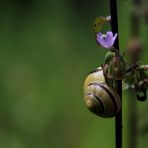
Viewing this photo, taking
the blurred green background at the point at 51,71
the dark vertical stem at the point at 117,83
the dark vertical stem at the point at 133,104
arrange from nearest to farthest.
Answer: the dark vertical stem at the point at 117,83 → the dark vertical stem at the point at 133,104 → the blurred green background at the point at 51,71

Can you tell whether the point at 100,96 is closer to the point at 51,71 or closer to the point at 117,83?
the point at 117,83

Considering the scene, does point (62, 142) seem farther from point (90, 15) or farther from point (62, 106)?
point (90, 15)

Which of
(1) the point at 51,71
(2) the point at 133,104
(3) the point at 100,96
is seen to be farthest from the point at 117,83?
(1) the point at 51,71

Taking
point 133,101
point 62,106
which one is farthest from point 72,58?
point 133,101

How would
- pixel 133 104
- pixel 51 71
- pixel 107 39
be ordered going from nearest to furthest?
1. pixel 107 39
2. pixel 133 104
3. pixel 51 71

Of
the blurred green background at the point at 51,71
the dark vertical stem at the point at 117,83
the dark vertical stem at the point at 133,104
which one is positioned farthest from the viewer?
the blurred green background at the point at 51,71

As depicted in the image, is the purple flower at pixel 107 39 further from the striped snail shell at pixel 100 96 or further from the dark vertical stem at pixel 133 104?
the dark vertical stem at pixel 133 104

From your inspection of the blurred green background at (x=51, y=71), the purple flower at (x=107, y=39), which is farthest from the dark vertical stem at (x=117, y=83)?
the blurred green background at (x=51, y=71)
